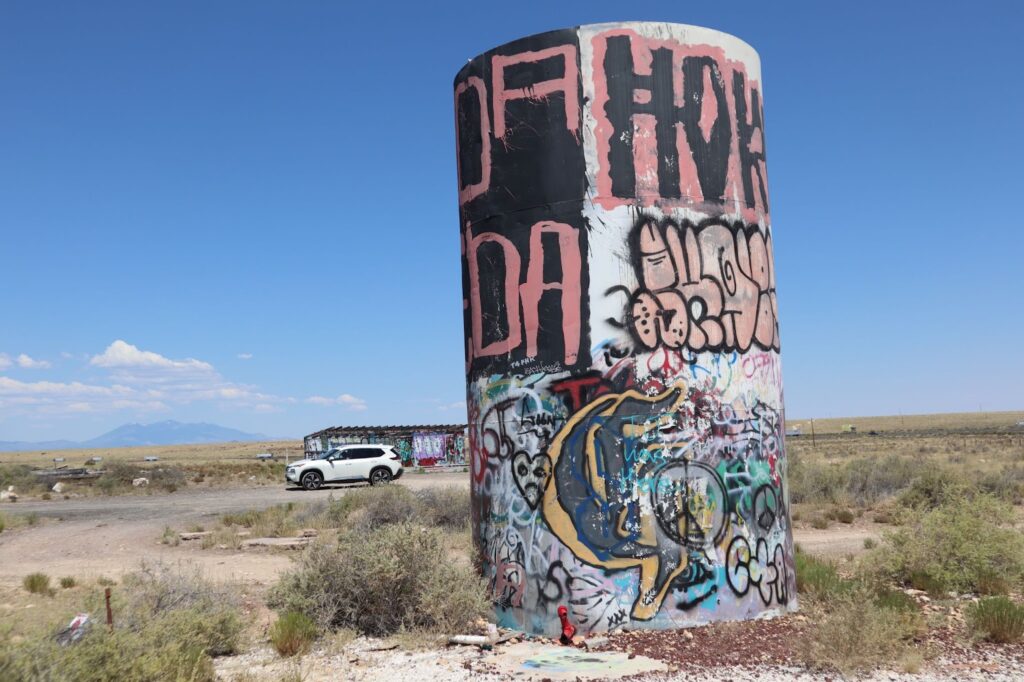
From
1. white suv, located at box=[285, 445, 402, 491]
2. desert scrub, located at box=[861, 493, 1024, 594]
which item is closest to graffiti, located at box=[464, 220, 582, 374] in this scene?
desert scrub, located at box=[861, 493, 1024, 594]

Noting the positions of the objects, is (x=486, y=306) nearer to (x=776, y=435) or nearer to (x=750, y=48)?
(x=776, y=435)

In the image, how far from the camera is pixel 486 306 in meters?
9.95

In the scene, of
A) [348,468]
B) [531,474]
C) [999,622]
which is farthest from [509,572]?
[348,468]

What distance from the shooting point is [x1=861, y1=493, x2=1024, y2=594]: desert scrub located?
10.9 meters

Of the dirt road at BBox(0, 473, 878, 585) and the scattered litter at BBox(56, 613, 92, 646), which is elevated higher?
the scattered litter at BBox(56, 613, 92, 646)

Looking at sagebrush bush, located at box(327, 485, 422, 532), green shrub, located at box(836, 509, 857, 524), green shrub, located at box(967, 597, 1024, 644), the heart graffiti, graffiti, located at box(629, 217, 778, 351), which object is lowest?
green shrub, located at box(836, 509, 857, 524)

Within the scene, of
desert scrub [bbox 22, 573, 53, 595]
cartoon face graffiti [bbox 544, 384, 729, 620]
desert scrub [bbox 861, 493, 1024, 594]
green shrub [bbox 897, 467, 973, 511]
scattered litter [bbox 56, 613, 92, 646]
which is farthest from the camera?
green shrub [bbox 897, 467, 973, 511]

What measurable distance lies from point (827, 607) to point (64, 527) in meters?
21.3

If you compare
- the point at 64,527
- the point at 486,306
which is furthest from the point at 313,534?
the point at 486,306

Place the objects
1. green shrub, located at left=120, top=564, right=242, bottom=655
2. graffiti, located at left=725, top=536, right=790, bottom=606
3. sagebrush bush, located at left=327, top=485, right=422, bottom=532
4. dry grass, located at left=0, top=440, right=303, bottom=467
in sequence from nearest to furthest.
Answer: green shrub, located at left=120, top=564, right=242, bottom=655 < graffiti, located at left=725, top=536, right=790, bottom=606 < sagebrush bush, located at left=327, top=485, right=422, bottom=532 < dry grass, located at left=0, top=440, right=303, bottom=467

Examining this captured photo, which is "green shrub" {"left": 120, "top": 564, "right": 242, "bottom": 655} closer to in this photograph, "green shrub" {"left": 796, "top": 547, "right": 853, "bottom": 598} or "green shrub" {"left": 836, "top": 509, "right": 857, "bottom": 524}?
"green shrub" {"left": 796, "top": 547, "right": 853, "bottom": 598}

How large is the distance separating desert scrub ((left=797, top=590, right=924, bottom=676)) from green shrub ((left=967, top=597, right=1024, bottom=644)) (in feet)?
3.59

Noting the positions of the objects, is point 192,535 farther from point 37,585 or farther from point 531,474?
point 531,474

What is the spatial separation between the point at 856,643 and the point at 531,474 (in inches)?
137
